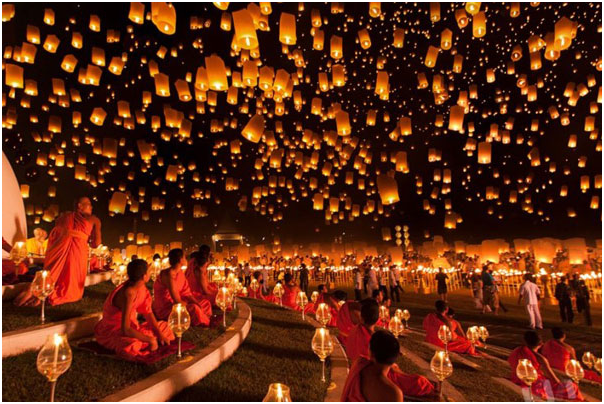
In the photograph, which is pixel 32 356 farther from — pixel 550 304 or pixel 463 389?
pixel 550 304

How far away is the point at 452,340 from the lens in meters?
7.41

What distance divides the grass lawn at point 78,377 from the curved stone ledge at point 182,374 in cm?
16

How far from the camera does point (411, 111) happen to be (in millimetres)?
19016

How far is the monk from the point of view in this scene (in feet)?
18.9

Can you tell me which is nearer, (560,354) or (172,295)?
(172,295)

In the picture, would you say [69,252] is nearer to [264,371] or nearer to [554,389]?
[264,371]

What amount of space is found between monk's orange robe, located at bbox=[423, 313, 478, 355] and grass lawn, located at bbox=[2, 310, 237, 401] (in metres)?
5.42

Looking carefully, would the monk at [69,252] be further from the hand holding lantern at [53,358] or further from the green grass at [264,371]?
the hand holding lantern at [53,358]

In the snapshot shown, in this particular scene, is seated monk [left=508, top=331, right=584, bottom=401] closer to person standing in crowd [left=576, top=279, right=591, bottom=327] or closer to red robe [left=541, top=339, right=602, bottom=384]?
red robe [left=541, top=339, right=602, bottom=384]

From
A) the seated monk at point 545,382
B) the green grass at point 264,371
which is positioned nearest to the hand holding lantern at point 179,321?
the green grass at point 264,371

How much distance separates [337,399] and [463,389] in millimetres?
2262

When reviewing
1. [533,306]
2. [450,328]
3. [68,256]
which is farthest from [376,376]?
[533,306]

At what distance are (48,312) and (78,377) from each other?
197 centimetres

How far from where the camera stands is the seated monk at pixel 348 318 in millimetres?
6421
